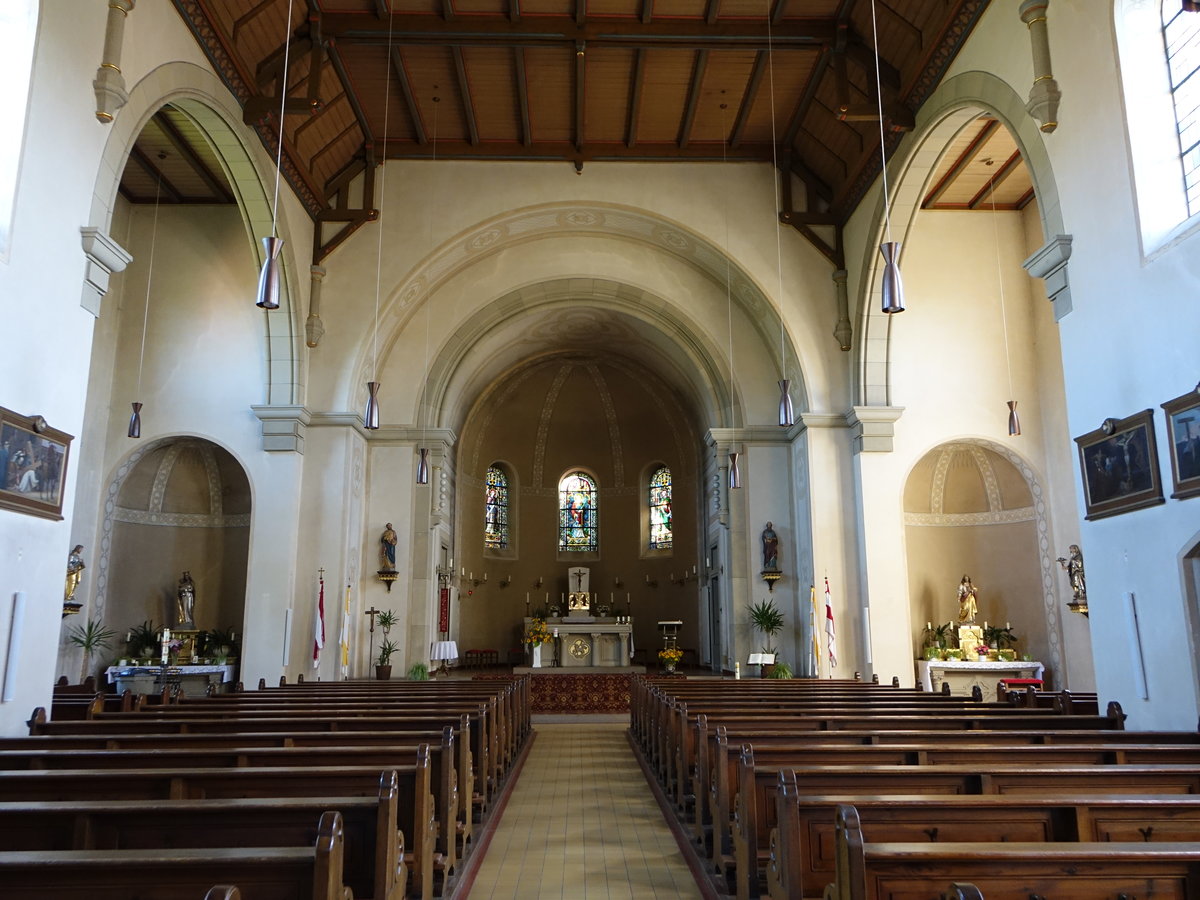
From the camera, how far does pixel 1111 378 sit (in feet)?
26.0

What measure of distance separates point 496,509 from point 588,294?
8771 mm

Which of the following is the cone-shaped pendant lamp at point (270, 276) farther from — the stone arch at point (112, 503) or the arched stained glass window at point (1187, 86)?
the stone arch at point (112, 503)

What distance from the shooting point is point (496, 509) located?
25000 millimetres

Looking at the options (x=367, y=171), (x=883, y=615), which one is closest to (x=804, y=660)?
(x=883, y=615)

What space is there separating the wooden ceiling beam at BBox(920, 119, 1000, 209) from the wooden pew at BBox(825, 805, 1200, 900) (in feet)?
41.3

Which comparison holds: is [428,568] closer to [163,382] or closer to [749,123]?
[163,382]

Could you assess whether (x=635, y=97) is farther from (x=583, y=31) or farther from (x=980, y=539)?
(x=980, y=539)

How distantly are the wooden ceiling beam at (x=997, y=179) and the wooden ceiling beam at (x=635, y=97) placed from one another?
6.16m

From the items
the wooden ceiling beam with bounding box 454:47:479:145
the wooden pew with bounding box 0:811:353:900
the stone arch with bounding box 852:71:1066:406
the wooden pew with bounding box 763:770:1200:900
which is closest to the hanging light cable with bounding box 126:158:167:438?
the wooden ceiling beam with bounding box 454:47:479:145

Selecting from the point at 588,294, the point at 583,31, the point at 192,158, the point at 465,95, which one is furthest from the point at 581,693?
the point at 192,158

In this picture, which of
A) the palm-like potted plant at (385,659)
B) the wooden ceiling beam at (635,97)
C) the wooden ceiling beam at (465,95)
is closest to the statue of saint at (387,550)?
the palm-like potted plant at (385,659)

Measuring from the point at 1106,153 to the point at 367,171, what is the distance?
12.1m

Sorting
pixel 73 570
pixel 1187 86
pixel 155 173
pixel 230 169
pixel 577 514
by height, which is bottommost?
pixel 73 570

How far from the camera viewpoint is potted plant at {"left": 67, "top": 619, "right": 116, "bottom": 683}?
14.3 metres
